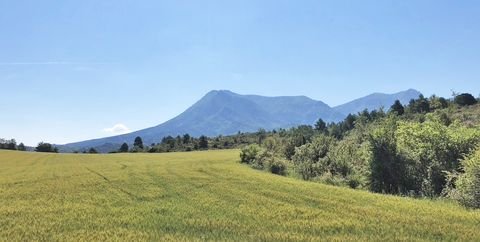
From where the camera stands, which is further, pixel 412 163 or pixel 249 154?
pixel 249 154

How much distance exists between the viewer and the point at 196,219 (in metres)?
17.6

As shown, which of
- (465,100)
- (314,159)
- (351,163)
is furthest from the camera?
(465,100)

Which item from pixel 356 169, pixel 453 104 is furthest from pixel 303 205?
pixel 453 104

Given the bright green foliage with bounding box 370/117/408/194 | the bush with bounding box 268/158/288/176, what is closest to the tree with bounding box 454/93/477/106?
the bush with bounding box 268/158/288/176

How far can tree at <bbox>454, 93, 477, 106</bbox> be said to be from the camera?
97.9 m

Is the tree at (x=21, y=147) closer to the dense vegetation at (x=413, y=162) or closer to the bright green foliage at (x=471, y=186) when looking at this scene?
the dense vegetation at (x=413, y=162)

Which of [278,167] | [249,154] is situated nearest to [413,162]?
[278,167]

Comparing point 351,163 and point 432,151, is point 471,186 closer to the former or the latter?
point 432,151

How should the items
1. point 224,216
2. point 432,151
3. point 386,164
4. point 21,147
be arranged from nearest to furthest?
point 224,216
point 432,151
point 386,164
point 21,147

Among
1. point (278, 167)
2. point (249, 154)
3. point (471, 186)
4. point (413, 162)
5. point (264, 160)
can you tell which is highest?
point (249, 154)

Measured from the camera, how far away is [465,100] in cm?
9862

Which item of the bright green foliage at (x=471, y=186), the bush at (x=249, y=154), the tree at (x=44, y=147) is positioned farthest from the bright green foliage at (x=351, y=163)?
the tree at (x=44, y=147)

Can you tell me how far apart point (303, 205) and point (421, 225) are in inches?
226

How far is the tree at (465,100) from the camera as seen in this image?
9794 cm
